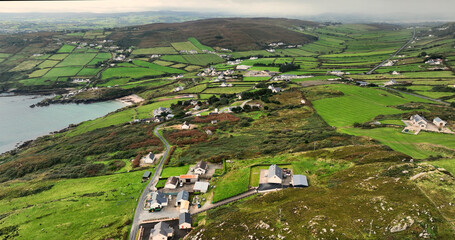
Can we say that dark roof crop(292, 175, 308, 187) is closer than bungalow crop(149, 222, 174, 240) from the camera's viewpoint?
No

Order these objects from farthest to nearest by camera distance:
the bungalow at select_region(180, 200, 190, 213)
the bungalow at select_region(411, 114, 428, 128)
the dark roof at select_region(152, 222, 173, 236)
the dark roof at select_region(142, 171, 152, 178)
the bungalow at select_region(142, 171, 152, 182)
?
1. the bungalow at select_region(411, 114, 428, 128)
2. the dark roof at select_region(142, 171, 152, 178)
3. the bungalow at select_region(142, 171, 152, 182)
4. the bungalow at select_region(180, 200, 190, 213)
5. the dark roof at select_region(152, 222, 173, 236)

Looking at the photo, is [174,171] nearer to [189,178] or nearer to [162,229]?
[189,178]

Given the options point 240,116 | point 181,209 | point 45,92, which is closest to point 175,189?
point 181,209

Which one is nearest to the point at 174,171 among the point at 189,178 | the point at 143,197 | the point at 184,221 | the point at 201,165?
the point at 189,178

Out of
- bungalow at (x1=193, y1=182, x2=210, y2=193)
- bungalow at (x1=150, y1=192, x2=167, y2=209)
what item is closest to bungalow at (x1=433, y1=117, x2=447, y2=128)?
bungalow at (x1=193, y1=182, x2=210, y2=193)

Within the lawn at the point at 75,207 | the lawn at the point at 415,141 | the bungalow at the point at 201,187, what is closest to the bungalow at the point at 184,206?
the bungalow at the point at 201,187

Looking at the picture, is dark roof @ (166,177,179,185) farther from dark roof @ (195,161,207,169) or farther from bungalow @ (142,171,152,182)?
bungalow @ (142,171,152,182)

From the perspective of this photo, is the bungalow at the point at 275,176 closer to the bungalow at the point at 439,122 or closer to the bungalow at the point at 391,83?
the bungalow at the point at 439,122
